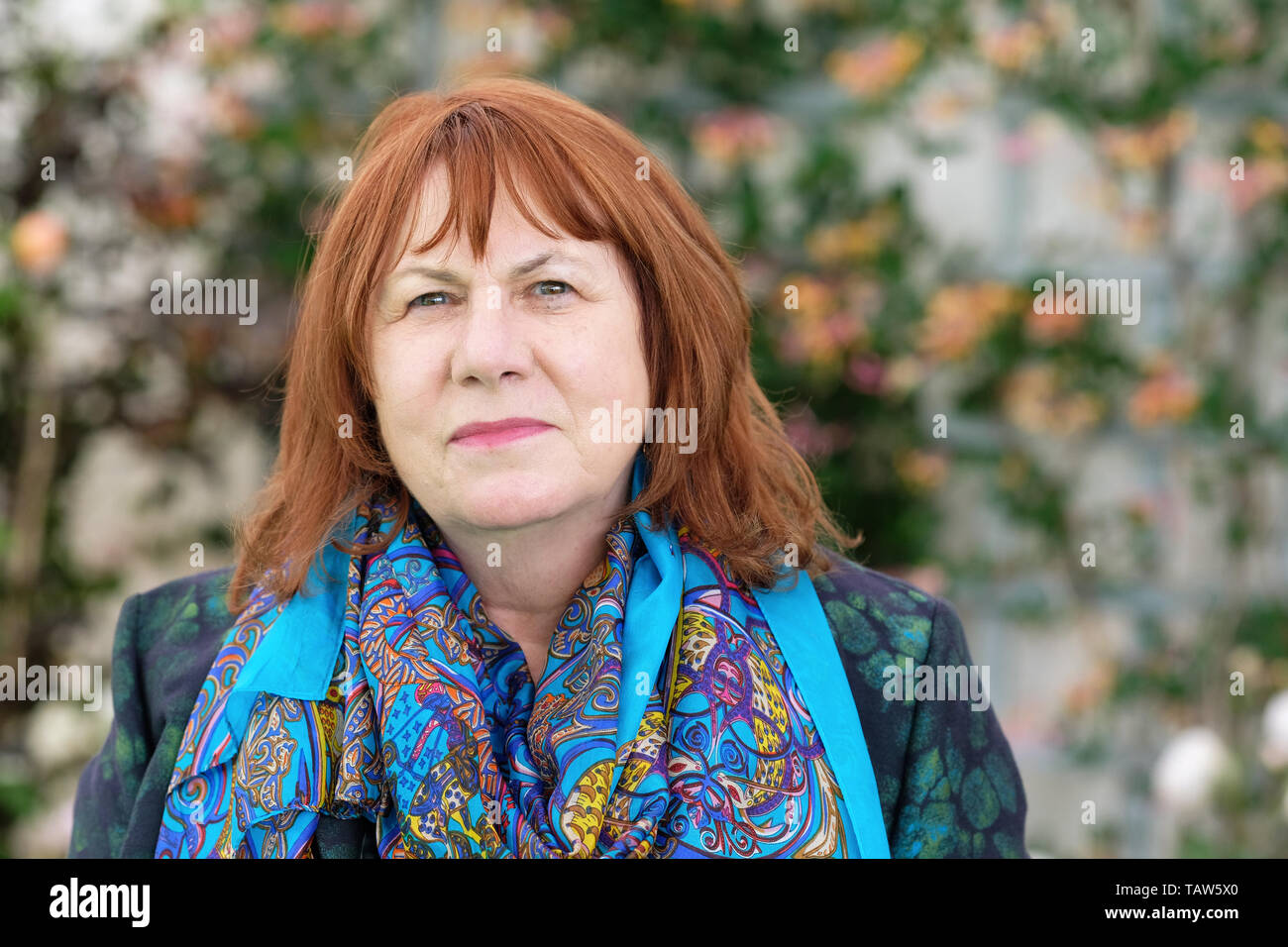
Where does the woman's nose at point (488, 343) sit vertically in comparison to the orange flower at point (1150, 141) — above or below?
below

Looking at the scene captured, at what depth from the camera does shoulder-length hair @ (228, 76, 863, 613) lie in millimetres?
1291

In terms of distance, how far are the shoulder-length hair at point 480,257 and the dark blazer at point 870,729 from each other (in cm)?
8

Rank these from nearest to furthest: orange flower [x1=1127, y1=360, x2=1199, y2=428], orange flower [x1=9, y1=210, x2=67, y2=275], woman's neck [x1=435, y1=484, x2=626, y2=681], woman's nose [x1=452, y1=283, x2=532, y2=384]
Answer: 1. woman's nose [x1=452, y1=283, x2=532, y2=384]
2. woman's neck [x1=435, y1=484, x2=626, y2=681]
3. orange flower [x1=9, y1=210, x2=67, y2=275]
4. orange flower [x1=1127, y1=360, x2=1199, y2=428]

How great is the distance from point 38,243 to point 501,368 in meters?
2.36

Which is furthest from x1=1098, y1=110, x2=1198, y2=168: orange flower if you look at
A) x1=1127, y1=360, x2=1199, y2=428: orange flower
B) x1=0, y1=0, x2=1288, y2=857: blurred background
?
x1=1127, y1=360, x2=1199, y2=428: orange flower

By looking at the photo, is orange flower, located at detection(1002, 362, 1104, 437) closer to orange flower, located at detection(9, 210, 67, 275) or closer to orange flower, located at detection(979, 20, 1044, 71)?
orange flower, located at detection(979, 20, 1044, 71)

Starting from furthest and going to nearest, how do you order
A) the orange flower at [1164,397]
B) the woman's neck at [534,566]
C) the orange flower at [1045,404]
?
the orange flower at [1045,404]
the orange flower at [1164,397]
the woman's neck at [534,566]

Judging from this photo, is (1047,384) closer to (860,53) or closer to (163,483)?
(860,53)

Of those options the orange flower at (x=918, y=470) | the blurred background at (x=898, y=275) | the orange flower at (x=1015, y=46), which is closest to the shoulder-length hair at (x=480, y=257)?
the blurred background at (x=898, y=275)

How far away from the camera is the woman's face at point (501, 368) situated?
125cm

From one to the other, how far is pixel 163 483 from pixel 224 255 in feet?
2.21

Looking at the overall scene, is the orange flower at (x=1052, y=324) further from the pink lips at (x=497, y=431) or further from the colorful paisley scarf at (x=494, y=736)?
the pink lips at (x=497, y=431)

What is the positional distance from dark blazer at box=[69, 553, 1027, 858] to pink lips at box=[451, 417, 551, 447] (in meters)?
0.44

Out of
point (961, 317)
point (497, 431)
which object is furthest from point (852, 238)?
point (497, 431)
